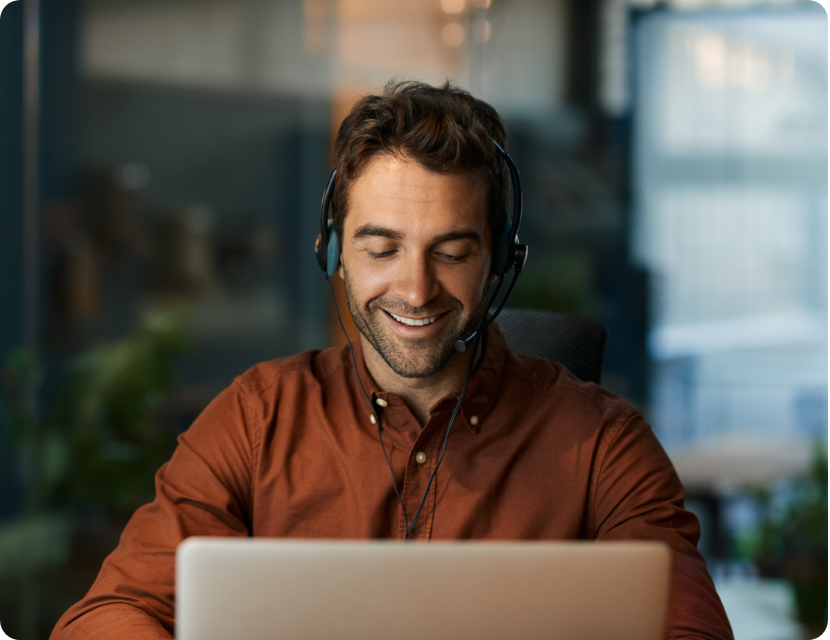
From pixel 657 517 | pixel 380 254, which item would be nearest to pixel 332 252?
pixel 380 254

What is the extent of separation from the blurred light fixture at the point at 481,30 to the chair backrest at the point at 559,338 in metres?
2.01

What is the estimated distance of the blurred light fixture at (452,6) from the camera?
10.8ft

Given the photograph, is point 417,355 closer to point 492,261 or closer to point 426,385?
point 426,385

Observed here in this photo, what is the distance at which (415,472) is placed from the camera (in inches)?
50.9

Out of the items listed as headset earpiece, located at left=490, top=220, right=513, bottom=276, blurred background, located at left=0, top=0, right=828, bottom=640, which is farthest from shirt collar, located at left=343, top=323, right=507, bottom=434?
blurred background, located at left=0, top=0, right=828, bottom=640

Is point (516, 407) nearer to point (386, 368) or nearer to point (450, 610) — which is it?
point (386, 368)

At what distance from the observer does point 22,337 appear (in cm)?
317

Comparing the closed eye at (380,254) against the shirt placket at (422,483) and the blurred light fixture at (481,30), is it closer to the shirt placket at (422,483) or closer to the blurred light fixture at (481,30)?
the shirt placket at (422,483)

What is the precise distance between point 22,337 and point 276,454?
2281mm

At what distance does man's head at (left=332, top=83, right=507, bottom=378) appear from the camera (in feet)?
4.18

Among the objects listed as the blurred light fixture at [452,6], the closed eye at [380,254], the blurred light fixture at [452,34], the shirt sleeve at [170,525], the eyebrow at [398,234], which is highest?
the blurred light fixture at [452,6]

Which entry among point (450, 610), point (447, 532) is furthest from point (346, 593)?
→ point (447, 532)

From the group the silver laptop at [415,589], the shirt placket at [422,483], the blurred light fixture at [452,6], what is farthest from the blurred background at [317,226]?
the silver laptop at [415,589]

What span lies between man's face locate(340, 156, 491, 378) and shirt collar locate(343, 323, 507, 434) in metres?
0.06
